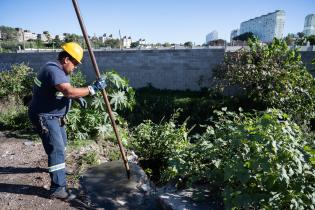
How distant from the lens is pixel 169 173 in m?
3.50

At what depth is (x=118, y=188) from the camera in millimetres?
3705

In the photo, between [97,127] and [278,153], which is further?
[97,127]

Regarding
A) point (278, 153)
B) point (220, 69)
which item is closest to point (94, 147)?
point (278, 153)

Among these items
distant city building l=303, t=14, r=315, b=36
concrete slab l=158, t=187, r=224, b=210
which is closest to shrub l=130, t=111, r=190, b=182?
concrete slab l=158, t=187, r=224, b=210

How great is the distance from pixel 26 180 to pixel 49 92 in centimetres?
133

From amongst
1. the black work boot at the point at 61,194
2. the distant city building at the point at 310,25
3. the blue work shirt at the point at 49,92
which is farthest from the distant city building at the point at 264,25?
the black work boot at the point at 61,194

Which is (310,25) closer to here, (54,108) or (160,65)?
(160,65)

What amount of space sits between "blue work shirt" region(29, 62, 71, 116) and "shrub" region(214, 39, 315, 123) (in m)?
4.90

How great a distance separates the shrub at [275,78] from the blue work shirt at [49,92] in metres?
4.90

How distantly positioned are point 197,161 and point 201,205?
0.52 metres

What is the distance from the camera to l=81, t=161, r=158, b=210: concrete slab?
345 centimetres

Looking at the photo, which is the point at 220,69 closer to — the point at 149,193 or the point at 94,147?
the point at 94,147

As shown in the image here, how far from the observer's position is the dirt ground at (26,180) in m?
3.30

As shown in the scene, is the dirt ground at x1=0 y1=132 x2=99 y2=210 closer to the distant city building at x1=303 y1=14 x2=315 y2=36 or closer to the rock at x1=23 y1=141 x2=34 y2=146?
the rock at x1=23 y1=141 x2=34 y2=146
